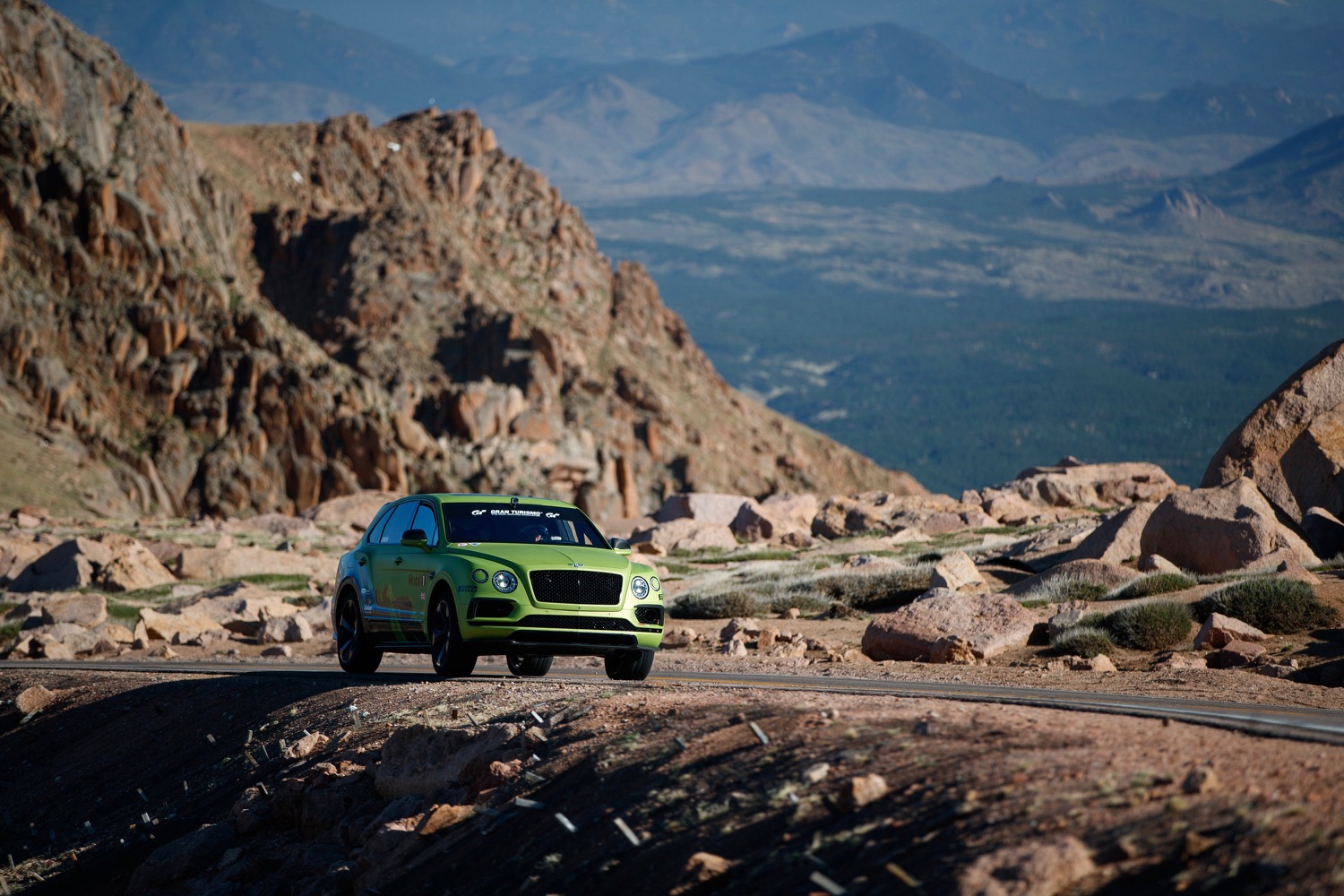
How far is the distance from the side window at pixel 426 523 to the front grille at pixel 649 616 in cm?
228

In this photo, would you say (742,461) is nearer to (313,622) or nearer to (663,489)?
(663,489)

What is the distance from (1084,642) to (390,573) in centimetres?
945

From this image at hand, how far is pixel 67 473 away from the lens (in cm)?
6644

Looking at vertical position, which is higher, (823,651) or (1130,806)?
(1130,806)

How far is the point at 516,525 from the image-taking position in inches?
588

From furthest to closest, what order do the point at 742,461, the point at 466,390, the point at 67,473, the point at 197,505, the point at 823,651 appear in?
the point at 742,461 → the point at 466,390 → the point at 197,505 → the point at 67,473 → the point at 823,651

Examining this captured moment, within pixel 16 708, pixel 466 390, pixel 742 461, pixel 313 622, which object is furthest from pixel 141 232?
pixel 16 708

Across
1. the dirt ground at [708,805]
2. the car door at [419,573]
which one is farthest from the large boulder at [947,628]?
the car door at [419,573]

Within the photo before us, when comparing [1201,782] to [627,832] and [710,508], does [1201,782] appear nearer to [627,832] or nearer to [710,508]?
[627,832]

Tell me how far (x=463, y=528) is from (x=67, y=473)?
58.3 metres

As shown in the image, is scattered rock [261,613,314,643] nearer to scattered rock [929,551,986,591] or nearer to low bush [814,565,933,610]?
low bush [814,565,933,610]

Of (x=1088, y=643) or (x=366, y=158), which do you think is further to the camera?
(x=366, y=158)

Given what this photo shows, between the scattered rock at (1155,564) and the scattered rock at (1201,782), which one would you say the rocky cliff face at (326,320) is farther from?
the scattered rock at (1201,782)

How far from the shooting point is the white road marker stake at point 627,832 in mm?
8438
